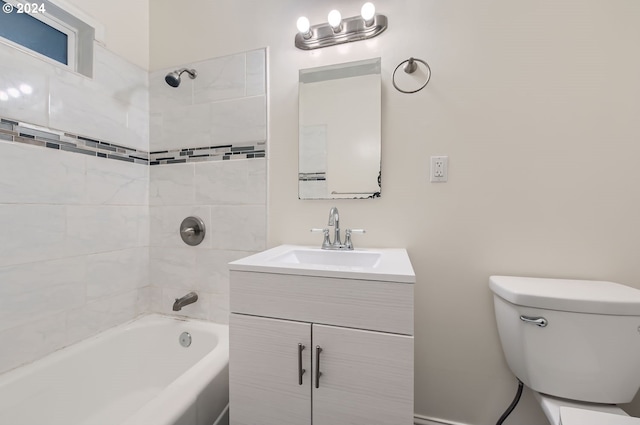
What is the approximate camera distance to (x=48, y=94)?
1093 millimetres

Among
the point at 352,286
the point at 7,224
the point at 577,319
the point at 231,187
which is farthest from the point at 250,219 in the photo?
the point at 577,319

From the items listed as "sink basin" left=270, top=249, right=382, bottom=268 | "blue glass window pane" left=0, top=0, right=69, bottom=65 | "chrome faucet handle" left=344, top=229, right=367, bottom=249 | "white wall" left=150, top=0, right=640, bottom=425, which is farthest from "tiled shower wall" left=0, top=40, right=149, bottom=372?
"chrome faucet handle" left=344, top=229, right=367, bottom=249

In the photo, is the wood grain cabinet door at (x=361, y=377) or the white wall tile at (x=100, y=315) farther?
the white wall tile at (x=100, y=315)

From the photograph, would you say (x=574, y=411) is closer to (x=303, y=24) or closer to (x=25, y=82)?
(x=303, y=24)

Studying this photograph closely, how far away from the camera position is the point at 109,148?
135 centimetres

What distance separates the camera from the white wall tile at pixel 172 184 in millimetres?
1494

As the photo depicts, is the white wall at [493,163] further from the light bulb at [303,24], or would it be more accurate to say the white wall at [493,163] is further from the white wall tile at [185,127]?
the white wall tile at [185,127]

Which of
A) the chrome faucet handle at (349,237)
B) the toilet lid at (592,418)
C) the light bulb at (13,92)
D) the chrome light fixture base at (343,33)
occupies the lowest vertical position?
the toilet lid at (592,418)

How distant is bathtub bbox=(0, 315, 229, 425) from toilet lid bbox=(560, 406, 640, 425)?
43.7 inches

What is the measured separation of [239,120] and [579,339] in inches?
65.0

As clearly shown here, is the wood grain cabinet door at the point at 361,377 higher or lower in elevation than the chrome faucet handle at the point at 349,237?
lower

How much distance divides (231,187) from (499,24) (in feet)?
4.64

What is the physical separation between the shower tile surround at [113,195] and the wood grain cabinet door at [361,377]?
0.71 meters

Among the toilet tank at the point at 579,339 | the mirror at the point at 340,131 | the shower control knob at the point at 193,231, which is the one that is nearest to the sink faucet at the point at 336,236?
the mirror at the point at 340,131
